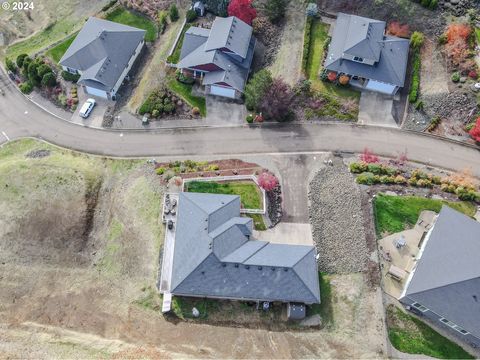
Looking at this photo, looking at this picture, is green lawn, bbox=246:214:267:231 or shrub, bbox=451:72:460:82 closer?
green lawn, bbox=246:214:267:231

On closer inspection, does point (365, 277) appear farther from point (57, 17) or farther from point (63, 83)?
point (57, 17)

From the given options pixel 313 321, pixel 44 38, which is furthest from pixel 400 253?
pixel 44 38

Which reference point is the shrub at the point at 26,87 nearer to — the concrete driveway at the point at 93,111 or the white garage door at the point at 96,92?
the concrete driveway at the point at 93,111

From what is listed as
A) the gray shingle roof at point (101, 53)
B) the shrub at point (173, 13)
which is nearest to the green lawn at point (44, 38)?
the gray shingle roof at point (101, 53)

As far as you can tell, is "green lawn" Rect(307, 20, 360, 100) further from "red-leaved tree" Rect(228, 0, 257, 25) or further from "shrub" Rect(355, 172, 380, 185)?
"shrub" Rect(355, 172, 380, 185)

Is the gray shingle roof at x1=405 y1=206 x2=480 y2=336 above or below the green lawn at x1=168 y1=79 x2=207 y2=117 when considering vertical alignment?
below

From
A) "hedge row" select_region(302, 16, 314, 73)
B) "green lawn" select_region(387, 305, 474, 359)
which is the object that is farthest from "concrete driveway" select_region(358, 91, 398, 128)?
"green lawn" select_region(387, 305, 474, 359)
